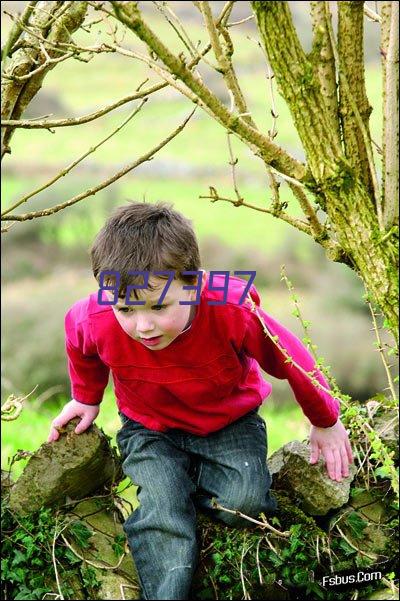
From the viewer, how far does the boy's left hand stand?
293 cm

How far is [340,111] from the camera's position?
213 centimetres

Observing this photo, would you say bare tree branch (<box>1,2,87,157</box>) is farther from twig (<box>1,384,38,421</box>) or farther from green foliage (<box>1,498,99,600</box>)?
green foliage (<box>1,498,99,600</box>)

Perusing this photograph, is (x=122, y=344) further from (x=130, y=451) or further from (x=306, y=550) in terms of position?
(x=306, y=550)

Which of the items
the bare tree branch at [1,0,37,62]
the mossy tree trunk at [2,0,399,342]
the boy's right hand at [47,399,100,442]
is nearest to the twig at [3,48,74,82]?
the bare tree branch at [1,0,37,62]

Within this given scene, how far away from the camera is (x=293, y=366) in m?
2.85

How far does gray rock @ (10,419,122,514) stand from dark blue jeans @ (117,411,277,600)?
0.45 feet

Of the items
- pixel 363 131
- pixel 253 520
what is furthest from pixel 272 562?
pixel 363 131

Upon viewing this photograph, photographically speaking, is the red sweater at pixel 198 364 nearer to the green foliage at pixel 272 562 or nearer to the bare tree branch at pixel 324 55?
the green foliage at pixel 272 562

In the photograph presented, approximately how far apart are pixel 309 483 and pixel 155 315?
830 mm

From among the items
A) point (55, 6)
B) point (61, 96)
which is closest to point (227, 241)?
point (61, 96)

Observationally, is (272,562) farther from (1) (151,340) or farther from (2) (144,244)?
(2) (144,244)

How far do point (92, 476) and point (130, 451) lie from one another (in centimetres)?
16

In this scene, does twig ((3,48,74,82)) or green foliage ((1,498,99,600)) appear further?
green foliage ((1,498,99,600))

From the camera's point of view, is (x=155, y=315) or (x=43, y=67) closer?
(x=43, y=67)
